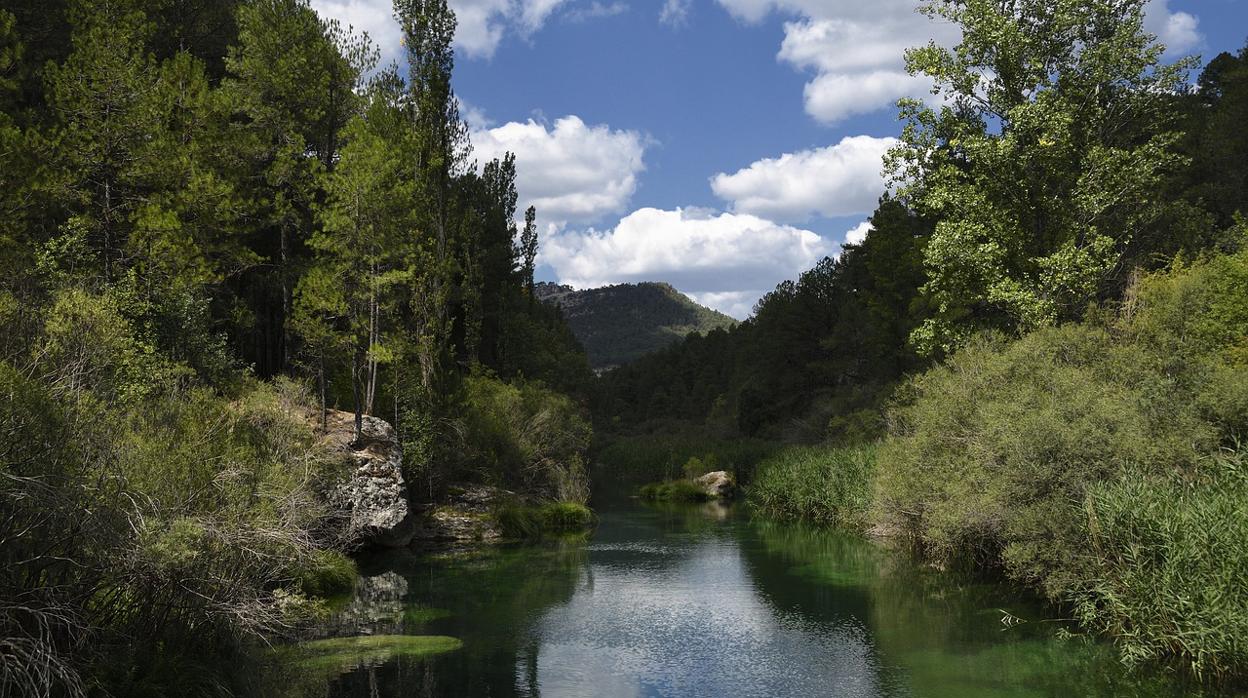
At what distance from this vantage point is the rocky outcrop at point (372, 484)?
92.9ft

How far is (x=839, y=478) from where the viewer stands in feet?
124

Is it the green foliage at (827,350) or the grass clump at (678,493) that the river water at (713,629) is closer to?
the green foliage at (827,350)

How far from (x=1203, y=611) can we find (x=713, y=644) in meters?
9.61

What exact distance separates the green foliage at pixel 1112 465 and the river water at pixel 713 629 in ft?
4.17

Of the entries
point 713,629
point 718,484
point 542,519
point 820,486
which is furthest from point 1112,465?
point 718,484

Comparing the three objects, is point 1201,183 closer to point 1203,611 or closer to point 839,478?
point 839,478

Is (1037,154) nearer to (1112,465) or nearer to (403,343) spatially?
(1112,465)

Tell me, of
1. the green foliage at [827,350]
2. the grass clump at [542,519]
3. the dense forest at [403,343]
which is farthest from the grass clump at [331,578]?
the green foliage at [827,350]

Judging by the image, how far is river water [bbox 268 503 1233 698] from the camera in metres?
15.8

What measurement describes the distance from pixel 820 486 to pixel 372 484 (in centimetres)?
2102

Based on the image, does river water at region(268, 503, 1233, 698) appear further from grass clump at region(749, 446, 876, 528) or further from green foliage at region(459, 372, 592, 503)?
green foliage at region(459, 372, 592, 503)

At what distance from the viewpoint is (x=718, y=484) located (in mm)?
55438

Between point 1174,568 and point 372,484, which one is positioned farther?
point 372,484

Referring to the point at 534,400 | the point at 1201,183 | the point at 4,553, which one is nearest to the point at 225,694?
the point at 4,553
